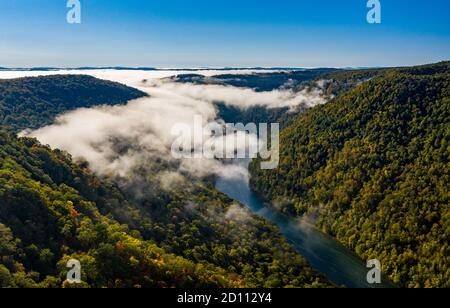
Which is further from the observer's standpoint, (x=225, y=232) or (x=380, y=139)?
(x=380, y=139)

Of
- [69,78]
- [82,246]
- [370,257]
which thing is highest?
[69,78]

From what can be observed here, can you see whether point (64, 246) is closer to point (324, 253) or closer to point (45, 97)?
point (324, 253)

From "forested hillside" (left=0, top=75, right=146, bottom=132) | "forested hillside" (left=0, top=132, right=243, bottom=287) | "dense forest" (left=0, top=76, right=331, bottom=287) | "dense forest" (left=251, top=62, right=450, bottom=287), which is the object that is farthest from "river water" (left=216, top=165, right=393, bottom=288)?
"forested hillside" (left=0, top=75, right=146, bottom=132)

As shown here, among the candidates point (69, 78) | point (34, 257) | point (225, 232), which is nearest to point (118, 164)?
point (225, 232)

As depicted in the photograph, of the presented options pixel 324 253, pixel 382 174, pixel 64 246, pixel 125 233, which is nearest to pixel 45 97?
pixel 324 253

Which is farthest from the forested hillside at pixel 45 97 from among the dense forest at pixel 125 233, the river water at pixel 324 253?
the river water at pixel 324 253

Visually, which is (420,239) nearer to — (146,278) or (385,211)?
(385,211)
